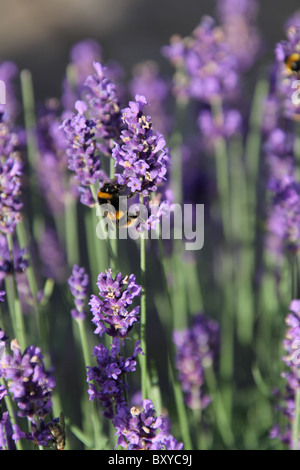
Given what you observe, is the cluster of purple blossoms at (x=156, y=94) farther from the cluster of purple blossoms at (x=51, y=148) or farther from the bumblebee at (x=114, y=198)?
the bumblebee at (x=114, y=198)

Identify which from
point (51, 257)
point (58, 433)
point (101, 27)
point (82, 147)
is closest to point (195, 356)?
point (58, 433)

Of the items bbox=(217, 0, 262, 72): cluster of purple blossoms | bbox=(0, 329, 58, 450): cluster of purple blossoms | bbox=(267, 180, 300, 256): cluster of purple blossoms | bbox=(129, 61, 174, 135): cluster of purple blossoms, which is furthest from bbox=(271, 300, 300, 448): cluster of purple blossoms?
bbox=(217, 0, 262, 72): cluster of purple blossoms

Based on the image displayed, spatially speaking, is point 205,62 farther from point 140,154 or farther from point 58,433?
point 58,433

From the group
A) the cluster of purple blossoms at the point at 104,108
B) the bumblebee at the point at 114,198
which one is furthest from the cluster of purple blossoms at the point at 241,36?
the bumblebee at the point at 114,198
